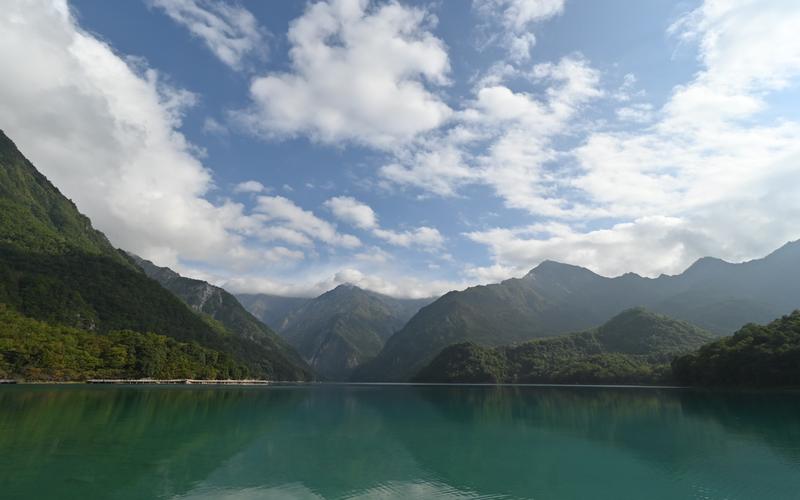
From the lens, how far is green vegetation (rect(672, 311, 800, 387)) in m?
92.2

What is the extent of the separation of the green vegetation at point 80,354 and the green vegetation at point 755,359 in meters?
148

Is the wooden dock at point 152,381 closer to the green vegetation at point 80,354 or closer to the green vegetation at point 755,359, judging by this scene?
the green vegetation at point 80,354

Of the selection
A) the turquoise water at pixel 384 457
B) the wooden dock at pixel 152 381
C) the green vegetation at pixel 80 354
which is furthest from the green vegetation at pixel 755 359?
the green vegetation at pixel 80 354

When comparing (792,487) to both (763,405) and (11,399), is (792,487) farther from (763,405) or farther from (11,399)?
(11,399)

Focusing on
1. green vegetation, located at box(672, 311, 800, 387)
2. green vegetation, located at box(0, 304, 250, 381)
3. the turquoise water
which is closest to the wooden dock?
green vegetation, located at box(0, 304, 250, 381)

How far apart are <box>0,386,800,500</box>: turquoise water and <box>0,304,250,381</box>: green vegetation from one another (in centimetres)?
6074

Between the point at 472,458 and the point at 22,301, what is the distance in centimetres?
15430

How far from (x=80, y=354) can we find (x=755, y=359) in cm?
15446

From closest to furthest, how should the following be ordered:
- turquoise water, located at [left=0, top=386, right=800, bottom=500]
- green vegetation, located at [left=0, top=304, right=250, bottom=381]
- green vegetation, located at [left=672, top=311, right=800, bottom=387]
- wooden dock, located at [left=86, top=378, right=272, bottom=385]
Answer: turquoise water, located at [left=0, top=386, right=800, bottom=500], green vegetation, located at [left=672, top=311, right=800, bottom=387], green vegetation, located at [left=0, top=304, right=250, bottom=381], wooden dock, located at [left=86, top=378, right=272, bottom=385]

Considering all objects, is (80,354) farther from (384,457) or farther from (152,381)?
(384,457)

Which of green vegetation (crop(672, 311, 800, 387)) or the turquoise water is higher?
green vegetation (crop(672, 311, 800, 387))

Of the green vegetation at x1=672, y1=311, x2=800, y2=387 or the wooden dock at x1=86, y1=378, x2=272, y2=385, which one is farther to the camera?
the wooden dock at x1=86, y1=378, x2=272, y2=385

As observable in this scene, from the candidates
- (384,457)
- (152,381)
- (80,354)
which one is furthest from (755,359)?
(80,354)

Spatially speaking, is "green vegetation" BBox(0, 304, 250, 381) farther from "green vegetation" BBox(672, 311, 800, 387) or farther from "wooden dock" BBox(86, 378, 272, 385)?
"green vegetation" BBox(672, 311, 800, 387)
